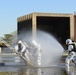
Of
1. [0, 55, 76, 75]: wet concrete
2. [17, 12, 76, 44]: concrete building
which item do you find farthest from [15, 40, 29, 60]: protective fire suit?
[17, 12, 76, 44]: concrete building

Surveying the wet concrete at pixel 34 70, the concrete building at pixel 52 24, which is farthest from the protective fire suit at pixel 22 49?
the concrete building at pixel 52 24

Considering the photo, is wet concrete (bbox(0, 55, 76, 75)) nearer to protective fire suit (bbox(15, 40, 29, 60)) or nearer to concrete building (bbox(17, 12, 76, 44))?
protective fire suit (bbox(15, 40, 29, 60))

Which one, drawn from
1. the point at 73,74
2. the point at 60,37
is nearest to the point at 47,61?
the point at 73,74

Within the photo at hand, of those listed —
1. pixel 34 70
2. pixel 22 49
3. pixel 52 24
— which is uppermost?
pixel 52 24

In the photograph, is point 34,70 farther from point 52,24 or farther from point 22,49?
point 52,24

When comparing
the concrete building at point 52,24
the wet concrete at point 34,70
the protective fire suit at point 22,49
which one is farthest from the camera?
the concrete building at point 52,24

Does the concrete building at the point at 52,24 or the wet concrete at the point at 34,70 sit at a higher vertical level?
the concrete building at the point at 52,24

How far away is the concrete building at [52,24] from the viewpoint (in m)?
73.1

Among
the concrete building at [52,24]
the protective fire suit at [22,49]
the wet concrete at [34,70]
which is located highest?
the concrete building at [52,24]

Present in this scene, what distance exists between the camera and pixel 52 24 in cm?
8994

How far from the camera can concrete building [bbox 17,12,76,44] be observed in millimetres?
73125

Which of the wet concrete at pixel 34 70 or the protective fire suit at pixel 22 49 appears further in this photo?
the protective fire suit at pixel 22 49

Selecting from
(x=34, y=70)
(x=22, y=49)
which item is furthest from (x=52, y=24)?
(x=34, y=70)

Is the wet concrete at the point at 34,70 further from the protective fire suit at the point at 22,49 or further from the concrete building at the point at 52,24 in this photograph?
the concrete building at the point at 52,24
